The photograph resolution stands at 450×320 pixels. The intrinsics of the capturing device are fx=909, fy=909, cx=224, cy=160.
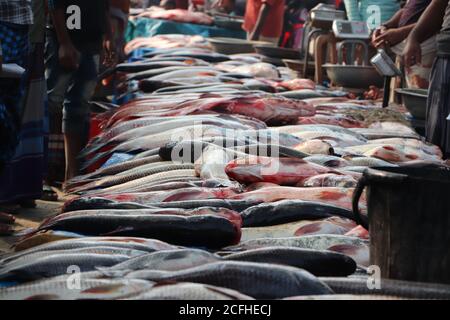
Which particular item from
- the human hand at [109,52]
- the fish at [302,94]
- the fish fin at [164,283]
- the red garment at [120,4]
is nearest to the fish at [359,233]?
the fish fin at [164,283]

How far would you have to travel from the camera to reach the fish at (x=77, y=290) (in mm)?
2234

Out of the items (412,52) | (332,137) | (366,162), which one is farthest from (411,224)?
(412,52)

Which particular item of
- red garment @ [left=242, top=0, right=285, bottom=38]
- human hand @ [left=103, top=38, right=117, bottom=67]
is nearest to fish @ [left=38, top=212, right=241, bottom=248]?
human hand @ [left=103, top=38, right=117, bottom=67]

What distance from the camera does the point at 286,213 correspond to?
3.50 meters

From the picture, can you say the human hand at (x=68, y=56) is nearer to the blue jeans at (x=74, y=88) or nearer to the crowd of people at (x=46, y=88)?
the crowd of people at (x=46, y=88)

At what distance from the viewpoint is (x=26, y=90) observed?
224 inches

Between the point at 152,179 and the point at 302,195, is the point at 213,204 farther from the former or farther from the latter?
the point at 152,179

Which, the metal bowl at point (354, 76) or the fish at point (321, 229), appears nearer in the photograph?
the fish at point (321, 229)

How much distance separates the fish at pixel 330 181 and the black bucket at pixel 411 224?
58.5 inches

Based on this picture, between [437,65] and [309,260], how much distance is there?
10.6 ft

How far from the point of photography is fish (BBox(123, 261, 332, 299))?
7.42 ft

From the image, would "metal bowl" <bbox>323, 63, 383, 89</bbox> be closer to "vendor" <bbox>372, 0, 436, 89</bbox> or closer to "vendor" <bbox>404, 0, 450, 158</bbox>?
"vendor" <bbox>372, 0, 436, 89</bbox>

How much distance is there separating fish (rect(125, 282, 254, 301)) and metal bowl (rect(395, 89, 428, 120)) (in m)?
4.06

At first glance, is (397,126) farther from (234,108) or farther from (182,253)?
(182,253)
